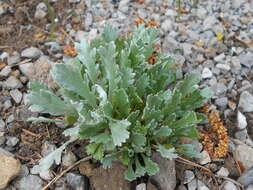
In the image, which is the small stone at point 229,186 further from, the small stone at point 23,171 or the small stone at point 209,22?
the small stone at point 209,22

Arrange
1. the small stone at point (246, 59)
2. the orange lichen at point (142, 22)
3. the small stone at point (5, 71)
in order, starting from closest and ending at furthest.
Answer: the small stone at point (5, 71)
the small stone at point (246, 59)
the orange lichen at point (142, 22)

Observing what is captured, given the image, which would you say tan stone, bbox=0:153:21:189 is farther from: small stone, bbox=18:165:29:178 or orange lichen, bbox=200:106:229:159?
orange lichen, bbox=200:106:229:159

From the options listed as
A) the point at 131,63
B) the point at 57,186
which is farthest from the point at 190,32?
the point at 57,186

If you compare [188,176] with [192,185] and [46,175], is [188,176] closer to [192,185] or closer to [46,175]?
[192,185]

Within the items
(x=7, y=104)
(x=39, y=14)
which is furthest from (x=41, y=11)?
(x=7, y=104)

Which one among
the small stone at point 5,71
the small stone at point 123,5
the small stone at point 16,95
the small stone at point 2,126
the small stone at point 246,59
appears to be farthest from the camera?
the small stone at point 123,5

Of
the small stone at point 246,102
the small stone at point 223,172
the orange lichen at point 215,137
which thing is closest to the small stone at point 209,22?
the small stone at point 246,102
